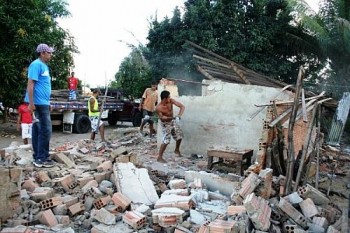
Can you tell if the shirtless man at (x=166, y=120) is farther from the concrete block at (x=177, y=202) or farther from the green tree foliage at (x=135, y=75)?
the green tree foliage at (x=135, y=75)

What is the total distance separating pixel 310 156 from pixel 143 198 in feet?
9.30

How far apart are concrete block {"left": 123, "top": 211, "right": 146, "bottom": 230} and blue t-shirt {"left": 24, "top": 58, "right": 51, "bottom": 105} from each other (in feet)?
6.93

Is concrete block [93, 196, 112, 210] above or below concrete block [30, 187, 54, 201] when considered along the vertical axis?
below

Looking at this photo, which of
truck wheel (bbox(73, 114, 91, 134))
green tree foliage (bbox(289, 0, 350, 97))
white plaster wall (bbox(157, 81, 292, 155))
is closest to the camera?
white plaster wall (bbox(157, 81, 292, 155))

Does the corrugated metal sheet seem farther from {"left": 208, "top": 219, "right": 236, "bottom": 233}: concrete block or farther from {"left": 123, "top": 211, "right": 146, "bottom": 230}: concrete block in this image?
{"left": 123, "top": 211, "right": 146, "bottom": 230}: concrete block

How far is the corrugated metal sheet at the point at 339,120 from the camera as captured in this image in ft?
36.7

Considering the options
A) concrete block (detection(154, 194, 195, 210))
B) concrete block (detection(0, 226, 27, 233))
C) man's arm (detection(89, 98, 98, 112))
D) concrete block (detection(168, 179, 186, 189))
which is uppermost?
man's arm (detection(89, 98, 98, 112))

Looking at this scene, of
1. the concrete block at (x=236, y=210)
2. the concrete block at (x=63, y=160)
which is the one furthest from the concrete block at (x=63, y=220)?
the concrete block at (x=236, y=210)

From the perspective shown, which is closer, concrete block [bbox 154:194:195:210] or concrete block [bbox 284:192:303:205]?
concrete block [bbox 154:194:195:210]

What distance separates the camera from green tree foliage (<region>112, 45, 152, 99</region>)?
60.8ft

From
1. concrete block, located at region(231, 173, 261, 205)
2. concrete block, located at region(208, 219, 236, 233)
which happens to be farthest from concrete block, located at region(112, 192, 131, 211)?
concrete block, located at region(231, 173, 261, 205)

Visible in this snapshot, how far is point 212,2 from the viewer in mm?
15336

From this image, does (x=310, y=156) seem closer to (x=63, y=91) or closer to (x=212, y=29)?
(x=212, y=29)

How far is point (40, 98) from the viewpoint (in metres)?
5.41
